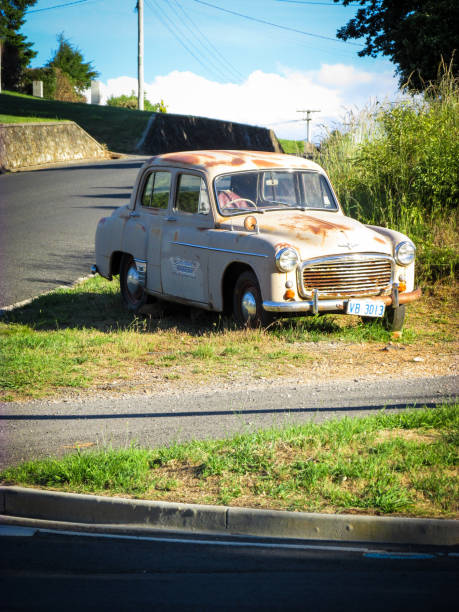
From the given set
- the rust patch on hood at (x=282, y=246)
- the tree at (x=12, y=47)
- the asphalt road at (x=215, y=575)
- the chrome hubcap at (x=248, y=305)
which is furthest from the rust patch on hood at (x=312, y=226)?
the tree at (x=12, y=47)

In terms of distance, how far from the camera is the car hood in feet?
28.6

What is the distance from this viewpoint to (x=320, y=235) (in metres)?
8.81

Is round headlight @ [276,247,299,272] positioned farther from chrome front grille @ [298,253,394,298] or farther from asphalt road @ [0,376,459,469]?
asphalt road @ [0,376,459,469]

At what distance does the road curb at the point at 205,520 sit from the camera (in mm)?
4281

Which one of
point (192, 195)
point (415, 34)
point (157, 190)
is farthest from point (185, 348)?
point (415, 34)

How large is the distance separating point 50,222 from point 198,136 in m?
26.3

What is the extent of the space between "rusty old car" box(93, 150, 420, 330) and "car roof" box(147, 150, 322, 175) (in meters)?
0.01

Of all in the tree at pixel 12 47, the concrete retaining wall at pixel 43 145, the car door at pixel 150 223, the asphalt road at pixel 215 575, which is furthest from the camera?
the tree at pixel 12 47

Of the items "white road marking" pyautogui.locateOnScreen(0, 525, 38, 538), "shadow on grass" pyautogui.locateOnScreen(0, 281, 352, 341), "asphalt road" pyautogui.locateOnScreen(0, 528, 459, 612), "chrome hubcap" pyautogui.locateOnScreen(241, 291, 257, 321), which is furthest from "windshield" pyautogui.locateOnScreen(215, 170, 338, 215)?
"asphalt road" pyautogui.locateOnScreen(0, 528, 459, 612)

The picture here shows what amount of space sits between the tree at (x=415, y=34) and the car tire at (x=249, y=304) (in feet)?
42.7

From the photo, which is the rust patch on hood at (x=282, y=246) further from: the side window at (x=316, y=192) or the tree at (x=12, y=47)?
the tree at (x=12, y=47)

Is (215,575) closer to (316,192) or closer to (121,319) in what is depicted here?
(316,192)

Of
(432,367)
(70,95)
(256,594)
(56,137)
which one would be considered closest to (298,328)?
(432,367)

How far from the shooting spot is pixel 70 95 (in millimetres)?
64438
